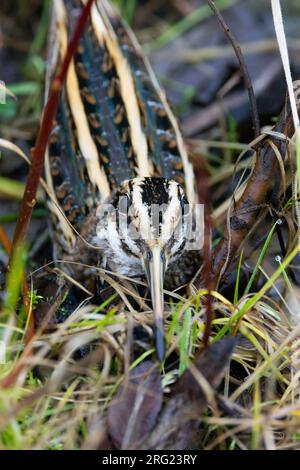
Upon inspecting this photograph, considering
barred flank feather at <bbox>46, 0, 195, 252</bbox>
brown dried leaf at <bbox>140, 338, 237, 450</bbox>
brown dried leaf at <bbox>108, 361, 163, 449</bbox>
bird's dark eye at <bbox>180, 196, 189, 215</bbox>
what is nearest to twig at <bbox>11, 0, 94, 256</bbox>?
barred flank feather at <bbox>46, 0, 195, 252</bbox>

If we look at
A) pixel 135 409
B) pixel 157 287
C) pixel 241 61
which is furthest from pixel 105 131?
pixel 135 409

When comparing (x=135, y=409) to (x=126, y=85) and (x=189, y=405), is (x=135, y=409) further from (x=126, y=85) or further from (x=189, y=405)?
(x=126, y=85)

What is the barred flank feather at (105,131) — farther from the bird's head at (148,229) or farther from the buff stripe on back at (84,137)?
the bird's head at (148,229)

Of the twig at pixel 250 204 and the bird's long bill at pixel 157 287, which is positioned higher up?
the twig at pixel 250 204

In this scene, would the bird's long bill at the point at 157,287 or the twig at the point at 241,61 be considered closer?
the bird's long bill at the point at 157,287

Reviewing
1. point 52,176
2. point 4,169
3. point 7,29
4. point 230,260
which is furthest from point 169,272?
point 7,29

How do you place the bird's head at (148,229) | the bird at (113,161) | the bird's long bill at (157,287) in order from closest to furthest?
1. the bird's long bill at (157,287)
2. the bird's head at (148,229)
3. the bird at (113,161)

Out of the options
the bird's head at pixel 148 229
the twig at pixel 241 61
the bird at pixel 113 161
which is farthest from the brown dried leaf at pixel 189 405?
the twig at pixel 241 61
